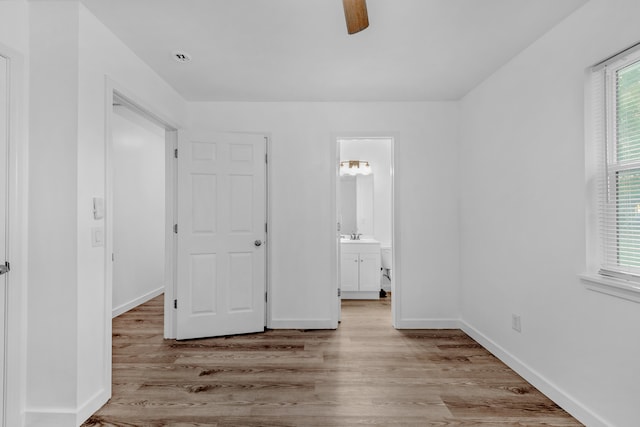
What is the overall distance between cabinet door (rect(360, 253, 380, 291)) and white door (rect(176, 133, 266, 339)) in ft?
5.60

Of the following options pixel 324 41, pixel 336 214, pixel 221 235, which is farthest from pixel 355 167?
pixel 324 41

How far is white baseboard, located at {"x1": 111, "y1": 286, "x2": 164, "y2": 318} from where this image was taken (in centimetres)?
388

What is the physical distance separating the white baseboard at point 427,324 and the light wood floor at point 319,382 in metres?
0.08

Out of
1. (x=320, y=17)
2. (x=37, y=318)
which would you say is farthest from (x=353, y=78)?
(x=37, y=318)

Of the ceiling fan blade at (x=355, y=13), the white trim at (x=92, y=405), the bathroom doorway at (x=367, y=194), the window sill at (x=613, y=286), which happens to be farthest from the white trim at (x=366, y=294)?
the ceiling fan blade at (x=355, y=13)

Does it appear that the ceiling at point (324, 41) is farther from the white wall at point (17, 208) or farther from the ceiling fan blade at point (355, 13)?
the ceiling fan blade at point (355, 13)

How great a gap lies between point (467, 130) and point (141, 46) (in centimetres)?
290

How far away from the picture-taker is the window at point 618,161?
5.51ft

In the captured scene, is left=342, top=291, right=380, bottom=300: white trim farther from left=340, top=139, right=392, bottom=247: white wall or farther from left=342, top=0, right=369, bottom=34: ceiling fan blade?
left=342, top=0, right=369, bottom=34: ceiling fan blade

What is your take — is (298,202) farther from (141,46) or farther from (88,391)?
(88,391)

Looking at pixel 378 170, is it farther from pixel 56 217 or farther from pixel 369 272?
pixel 56 217

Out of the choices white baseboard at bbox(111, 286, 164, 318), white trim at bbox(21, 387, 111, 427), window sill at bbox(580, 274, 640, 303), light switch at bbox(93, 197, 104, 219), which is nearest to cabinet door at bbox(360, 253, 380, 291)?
window sill at bbox(580, 274, 640, 303)

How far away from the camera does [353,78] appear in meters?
2.87

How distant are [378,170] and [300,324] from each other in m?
2.77
